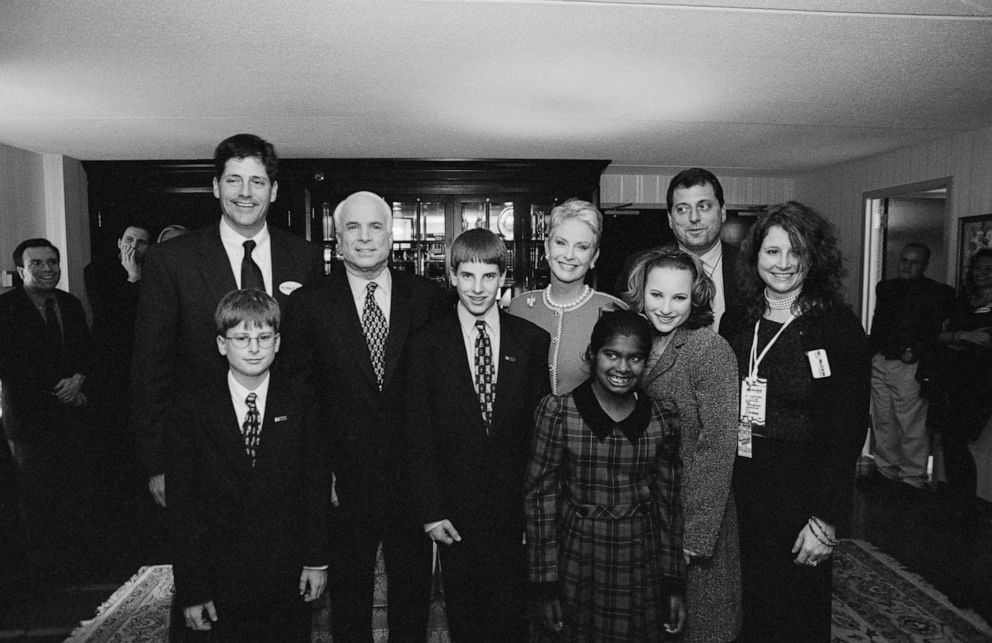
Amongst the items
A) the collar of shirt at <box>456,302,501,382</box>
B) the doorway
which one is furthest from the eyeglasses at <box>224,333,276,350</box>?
the doorway

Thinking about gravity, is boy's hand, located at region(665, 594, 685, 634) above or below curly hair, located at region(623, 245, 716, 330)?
below

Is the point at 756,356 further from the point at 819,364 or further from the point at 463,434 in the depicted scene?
the point at 463,434

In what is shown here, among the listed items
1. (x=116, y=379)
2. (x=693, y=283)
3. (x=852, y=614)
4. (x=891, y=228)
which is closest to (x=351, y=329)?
(x=693, y=283)

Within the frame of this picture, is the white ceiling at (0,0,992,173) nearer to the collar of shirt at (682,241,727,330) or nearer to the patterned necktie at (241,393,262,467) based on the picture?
the collar of shirt at (682,241,727,330)

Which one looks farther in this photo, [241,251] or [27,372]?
Answer: [27,372]

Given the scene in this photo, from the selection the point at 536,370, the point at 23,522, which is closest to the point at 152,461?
the point at 536,370

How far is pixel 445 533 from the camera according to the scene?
1.76 metres

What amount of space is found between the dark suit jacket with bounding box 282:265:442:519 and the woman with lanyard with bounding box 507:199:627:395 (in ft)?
1.58

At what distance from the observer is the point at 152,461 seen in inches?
73.9

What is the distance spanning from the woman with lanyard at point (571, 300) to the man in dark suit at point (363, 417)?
0.46m

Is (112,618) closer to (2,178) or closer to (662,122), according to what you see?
(2,178)

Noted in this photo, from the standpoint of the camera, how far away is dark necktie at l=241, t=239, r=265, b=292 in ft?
6.40

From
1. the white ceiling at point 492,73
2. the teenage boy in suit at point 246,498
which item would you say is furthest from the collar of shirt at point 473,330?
the white ceiling at point 492,73

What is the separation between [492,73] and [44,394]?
3.00m
